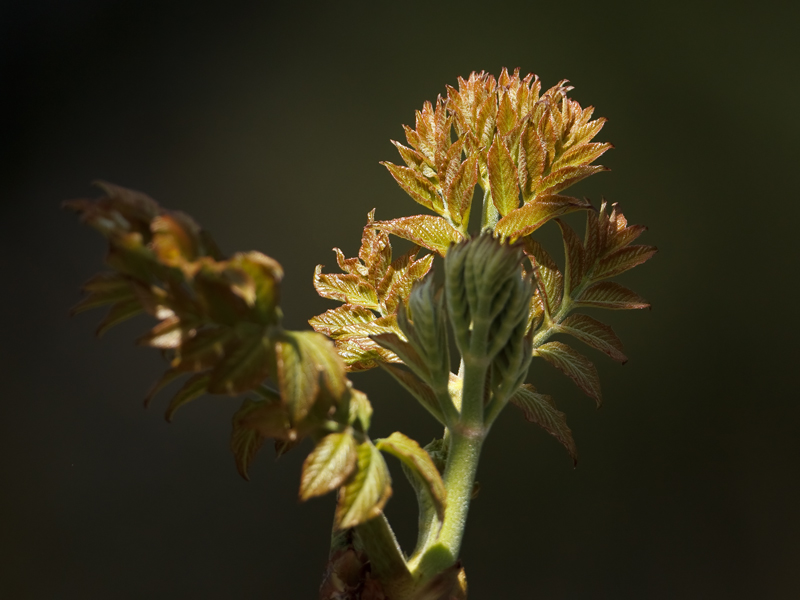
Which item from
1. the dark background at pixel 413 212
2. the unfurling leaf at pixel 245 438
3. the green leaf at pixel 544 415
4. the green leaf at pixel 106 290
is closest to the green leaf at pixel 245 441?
the unfurling leaf at pixel 245 438

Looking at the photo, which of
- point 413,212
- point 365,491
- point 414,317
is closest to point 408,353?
point 414,317

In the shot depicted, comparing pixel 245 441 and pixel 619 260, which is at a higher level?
pixel 619 260

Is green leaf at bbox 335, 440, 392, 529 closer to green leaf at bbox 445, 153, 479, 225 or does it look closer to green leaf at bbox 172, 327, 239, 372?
green leaf at bbox 172, 327, 239, 372

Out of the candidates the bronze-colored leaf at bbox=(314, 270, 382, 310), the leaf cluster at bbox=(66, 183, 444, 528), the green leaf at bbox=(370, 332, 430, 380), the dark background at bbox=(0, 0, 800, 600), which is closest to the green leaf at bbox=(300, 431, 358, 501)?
the leaf cluster at bbox=(66, 183, 444, 528)

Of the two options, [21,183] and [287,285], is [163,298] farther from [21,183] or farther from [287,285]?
[21,183]

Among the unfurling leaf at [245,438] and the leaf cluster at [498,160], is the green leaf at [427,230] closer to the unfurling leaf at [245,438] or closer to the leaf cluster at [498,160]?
the leaf cluster at [498,160]

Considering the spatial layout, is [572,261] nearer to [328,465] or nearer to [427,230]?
[427,230]

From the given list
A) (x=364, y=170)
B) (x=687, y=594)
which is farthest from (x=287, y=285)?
(x=687, y=594)
